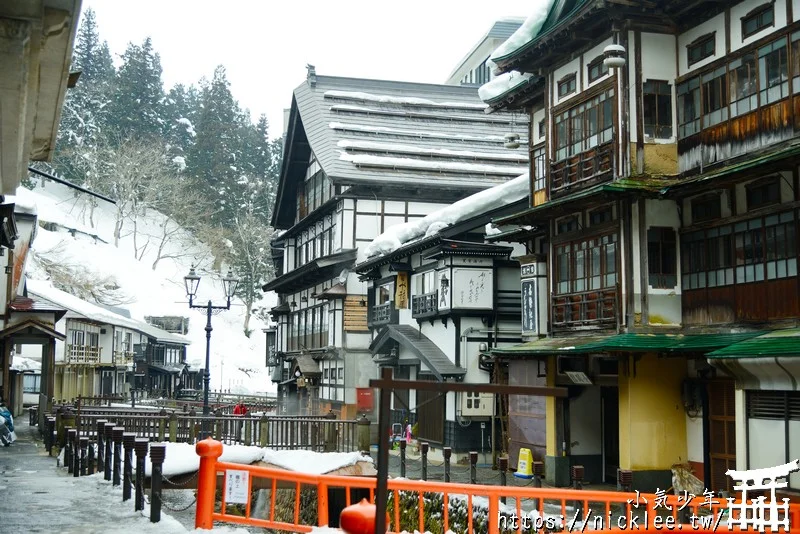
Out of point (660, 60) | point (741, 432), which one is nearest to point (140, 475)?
point (741, 432)

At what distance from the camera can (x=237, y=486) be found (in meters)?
12.6

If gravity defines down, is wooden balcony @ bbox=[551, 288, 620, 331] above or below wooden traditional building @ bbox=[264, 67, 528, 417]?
below

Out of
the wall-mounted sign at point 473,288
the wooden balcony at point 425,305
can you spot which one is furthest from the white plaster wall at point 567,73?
the wooden balcony at point 425,305

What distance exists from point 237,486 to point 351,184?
34884mm

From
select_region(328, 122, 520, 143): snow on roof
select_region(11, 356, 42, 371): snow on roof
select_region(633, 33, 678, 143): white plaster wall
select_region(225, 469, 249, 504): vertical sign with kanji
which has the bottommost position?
select_region(225, 469, 249, 504): vertical sign with kanji

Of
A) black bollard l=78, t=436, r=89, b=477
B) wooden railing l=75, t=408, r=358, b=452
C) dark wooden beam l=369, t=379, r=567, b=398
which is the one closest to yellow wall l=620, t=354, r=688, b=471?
wooden railing l=75, t=408, r=358, b=452

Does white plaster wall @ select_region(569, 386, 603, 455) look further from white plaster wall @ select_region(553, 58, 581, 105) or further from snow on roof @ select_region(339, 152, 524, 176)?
snow on roof @ select_region(339, 152, 524, 176)

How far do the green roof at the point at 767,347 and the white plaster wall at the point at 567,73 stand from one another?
9.38 meters

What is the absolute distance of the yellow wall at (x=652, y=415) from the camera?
22.8 metres

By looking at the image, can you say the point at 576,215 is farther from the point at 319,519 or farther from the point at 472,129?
the point at 472,129

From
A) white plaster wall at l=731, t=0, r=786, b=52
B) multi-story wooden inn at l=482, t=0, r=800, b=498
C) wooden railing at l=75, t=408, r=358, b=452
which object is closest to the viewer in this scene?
multi-story wooden inn at l=482, t=0, r=800, b=498

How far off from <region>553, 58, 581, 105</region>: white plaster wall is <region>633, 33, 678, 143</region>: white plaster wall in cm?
268

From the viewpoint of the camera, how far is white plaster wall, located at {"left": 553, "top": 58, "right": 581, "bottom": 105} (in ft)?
84.6

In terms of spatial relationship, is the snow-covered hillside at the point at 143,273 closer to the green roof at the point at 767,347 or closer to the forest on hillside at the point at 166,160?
the forest on hillside at the point at 166,160
